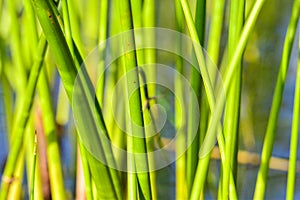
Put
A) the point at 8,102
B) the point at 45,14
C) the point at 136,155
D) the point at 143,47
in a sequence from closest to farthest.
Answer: the point at 45,14 → the point at 136,155 → the point at 143,47 → the point at 8,102

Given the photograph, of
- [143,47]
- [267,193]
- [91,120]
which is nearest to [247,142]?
[267,193]

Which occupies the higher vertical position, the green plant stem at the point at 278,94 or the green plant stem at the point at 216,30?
the green plant stem at the point at 216,30

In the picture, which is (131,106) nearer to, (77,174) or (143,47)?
(143,47)

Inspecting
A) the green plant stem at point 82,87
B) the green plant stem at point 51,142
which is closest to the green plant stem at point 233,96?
the green plant stem at point 82,87

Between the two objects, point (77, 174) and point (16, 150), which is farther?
point (77, 174)

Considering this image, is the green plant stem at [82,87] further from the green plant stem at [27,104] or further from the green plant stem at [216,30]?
the green plant stem at [216,30]

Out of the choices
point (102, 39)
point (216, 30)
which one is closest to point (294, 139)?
point (216, 30)

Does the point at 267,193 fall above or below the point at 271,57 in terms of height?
below

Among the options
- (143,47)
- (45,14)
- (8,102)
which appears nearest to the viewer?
(45,14)

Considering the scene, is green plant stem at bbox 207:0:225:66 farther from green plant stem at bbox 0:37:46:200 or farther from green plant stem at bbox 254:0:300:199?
green plant stem at bbox 0:37:46:200

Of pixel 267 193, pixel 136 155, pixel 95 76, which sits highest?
pixel 95 76

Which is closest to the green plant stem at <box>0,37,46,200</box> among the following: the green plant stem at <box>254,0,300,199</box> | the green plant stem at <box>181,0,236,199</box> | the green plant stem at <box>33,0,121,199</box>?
the green plant stem at <box>33,0,121,199</box>
